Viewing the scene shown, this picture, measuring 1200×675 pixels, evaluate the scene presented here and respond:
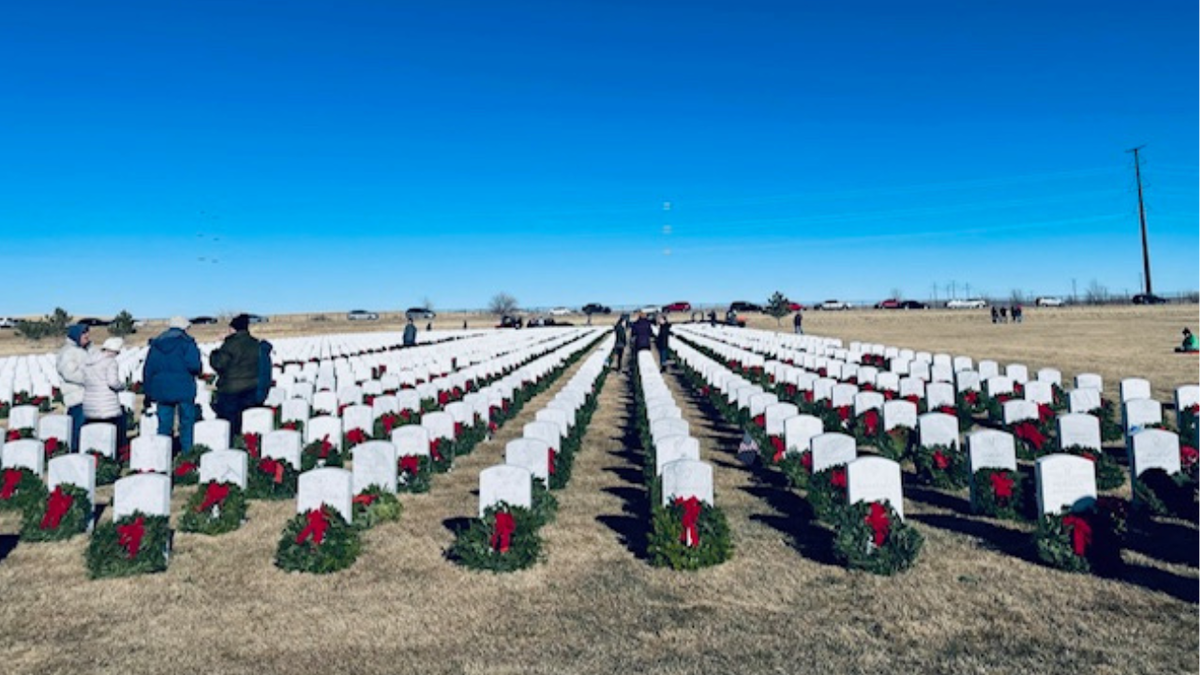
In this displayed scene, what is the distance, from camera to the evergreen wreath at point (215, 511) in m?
8.18

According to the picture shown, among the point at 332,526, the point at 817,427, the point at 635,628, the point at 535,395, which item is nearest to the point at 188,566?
the point at 332,526

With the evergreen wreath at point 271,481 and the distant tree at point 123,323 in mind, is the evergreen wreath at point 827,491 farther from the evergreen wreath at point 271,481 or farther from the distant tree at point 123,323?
the distant tree at point 123,323

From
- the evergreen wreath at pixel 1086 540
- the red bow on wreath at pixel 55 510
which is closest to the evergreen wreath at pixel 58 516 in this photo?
the red bow on wreath at pixel 55 510

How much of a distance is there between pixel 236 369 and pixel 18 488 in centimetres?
309

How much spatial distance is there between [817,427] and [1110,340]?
31.3m

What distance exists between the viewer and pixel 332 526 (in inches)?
281

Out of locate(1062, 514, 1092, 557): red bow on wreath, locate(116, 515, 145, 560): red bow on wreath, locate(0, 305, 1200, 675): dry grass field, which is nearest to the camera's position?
locate(0, 305, 1200, 675): dry grass field

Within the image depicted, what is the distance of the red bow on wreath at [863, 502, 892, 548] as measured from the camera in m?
6.79

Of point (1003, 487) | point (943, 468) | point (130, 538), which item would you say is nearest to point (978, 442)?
point (1003, 487)

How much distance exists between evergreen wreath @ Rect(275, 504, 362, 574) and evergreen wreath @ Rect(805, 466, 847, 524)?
4437 millimetres

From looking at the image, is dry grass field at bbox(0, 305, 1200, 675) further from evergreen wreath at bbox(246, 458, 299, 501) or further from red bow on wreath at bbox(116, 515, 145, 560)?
evergreen wreath at bbox(246, 458, 299, 501)

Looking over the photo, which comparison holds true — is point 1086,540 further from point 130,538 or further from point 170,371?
point 170,371

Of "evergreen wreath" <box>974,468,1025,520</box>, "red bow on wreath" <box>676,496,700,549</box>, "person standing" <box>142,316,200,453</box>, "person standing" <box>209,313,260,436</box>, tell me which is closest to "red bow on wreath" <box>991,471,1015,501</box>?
"evergreen wreath" <box>974,468,1025,520</box>

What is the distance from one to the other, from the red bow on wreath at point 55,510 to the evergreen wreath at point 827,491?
294 inches
